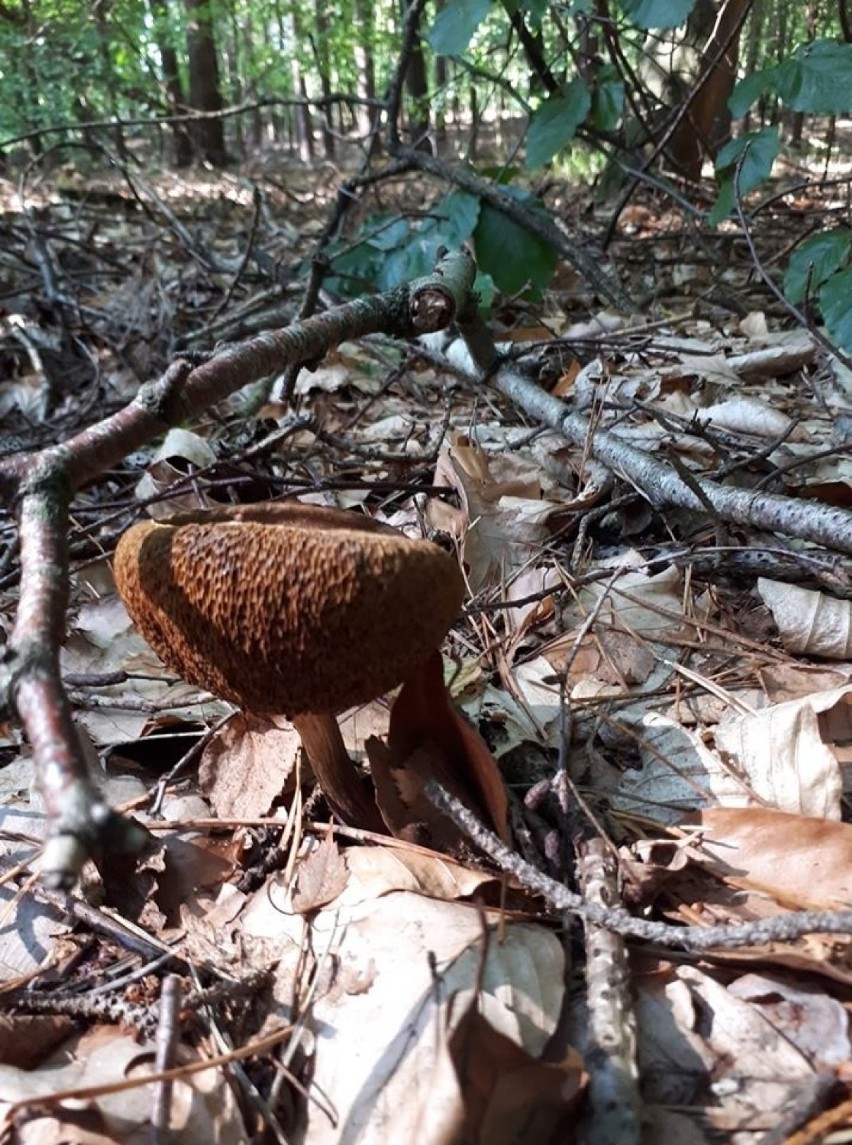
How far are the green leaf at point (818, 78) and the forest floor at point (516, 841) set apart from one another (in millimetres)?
802

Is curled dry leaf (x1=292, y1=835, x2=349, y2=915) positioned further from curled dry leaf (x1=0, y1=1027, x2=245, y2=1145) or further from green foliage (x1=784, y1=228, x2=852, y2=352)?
green foliage (x1=784, y1=228, x2=852, y2=352)

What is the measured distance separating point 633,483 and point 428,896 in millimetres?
1208

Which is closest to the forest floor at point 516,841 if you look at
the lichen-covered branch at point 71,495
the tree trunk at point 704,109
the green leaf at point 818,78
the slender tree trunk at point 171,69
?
the lichen-covered branch at point 71,495

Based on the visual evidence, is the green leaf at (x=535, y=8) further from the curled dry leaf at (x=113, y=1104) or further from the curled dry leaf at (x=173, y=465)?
the curled dry leaf at (x=113, y=1104)

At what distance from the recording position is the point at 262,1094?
1038 mm

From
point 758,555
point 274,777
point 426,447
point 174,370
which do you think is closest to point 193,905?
point 274,777

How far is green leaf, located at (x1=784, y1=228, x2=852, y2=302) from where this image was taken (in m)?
2.49

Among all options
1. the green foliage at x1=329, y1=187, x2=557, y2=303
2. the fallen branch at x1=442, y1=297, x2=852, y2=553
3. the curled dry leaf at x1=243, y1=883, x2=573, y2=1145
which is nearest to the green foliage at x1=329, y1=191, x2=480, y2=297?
the green foliage at x1=329, y1=187, x2=557, y2=303

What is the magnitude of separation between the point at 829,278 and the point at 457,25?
139 centimetres

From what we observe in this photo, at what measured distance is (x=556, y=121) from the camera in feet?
A: 10.4

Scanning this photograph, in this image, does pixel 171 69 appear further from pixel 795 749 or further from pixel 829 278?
pixel 795 749

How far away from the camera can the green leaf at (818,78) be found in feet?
7.93

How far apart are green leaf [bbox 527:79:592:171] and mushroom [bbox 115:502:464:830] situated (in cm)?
247

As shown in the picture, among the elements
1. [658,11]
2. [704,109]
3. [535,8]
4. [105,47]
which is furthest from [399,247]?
[105,47]
